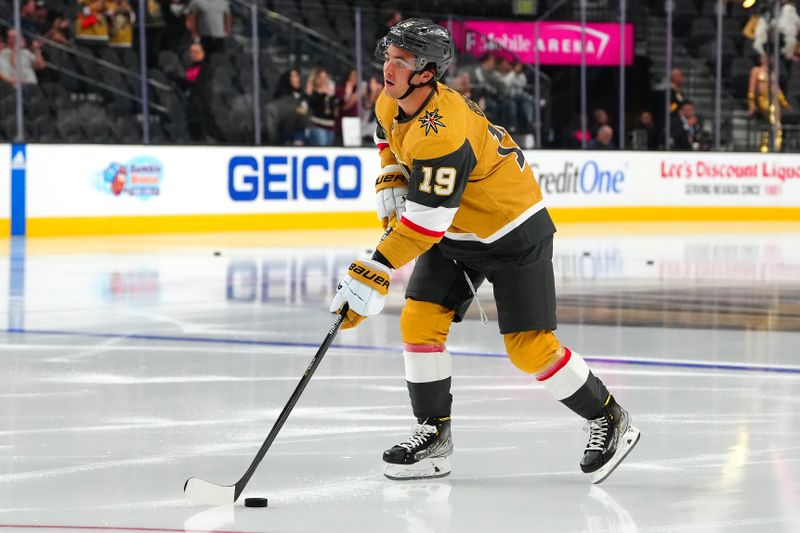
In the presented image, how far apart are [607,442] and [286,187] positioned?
13.0 meters

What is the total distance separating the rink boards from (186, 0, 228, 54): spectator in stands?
1362 mm

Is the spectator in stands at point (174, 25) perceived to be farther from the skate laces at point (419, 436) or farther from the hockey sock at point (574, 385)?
the hockey sock at point (574, 385)

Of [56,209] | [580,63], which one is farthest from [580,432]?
[580,63]

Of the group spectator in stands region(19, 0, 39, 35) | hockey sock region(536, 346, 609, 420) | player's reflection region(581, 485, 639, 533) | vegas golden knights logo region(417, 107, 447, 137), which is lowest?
player's reflection region(581, 485, 639, 533)

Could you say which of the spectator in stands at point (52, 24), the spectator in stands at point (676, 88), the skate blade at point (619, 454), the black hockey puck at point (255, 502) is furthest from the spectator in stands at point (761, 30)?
the black hockey puck at point (255, 502)

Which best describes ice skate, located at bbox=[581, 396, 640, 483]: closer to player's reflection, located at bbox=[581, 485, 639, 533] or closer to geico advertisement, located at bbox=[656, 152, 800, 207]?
player's reflection, located at bbox=[581, 485, 639, 533]

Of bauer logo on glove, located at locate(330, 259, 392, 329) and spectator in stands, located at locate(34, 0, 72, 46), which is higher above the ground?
spectator in stands, located at locate(34, 0, 72, 46)

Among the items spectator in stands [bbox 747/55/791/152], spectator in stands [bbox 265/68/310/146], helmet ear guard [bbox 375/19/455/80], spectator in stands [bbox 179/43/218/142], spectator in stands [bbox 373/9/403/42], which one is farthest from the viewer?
spectator in stands [bbox 747/55/791/152]

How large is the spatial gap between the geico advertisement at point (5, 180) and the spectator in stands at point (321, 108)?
12.4 feet

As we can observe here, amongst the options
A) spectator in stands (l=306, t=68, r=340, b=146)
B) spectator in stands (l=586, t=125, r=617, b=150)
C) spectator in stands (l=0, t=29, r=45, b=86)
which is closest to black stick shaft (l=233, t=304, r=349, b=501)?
spectator in stands (l=0, t=29, r=45, b=86)

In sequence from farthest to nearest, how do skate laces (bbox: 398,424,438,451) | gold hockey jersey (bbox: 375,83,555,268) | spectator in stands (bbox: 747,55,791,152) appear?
1. spectator in stands (bbox: 747,55,791,152)
2. skate laces (bbox: 398,424,438,451)
3. gold hockey jersey (bbox: 375,83,555,268)

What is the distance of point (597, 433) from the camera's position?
13.2 feet

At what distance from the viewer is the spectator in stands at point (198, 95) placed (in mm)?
16281

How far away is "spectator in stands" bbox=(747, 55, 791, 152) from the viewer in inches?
787
